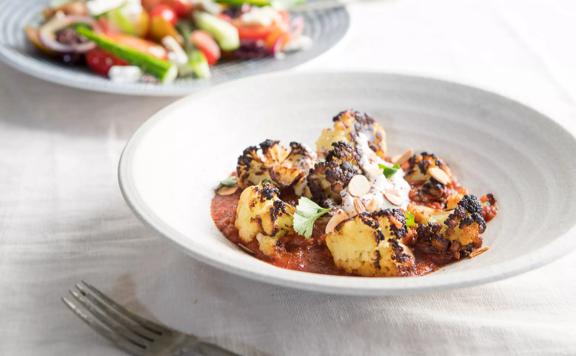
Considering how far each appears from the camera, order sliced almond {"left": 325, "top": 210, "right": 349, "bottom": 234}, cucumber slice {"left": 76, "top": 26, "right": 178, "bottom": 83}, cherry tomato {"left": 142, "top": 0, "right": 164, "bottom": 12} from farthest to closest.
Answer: cherry tomato {"left": 142, "top": 0, "right": 164, "bottom": 12}
cucumber slice {"left": 76, "top": 26, "right": 178, "bottom": 83}
sliced almond {"left": 325, "top": 210, "right": 349, "bottom": 234}

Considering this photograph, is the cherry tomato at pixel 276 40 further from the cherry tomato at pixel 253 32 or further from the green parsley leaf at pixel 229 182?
the green parsley leaf at pixel 229 182

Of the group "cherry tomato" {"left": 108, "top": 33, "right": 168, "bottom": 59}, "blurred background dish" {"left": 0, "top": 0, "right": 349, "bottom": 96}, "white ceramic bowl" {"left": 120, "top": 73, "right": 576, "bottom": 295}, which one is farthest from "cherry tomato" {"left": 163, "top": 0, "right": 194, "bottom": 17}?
"white ceramic bowl" {"left": 120, "top": 73, "right": 576, "bottom": 295}

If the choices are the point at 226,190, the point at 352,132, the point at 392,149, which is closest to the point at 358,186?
the point at 352,132

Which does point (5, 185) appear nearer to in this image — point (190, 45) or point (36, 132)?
point (36, 132)

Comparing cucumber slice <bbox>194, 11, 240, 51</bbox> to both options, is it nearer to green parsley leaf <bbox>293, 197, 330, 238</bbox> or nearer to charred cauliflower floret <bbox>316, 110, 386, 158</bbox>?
charred cauliflower floret <bbox>316, 110, 386, 158</bbox>

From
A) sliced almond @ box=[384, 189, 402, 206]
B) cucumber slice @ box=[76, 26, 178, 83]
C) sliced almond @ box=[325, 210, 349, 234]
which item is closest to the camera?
sliced almond @ box=[325, 210, 349, 234]

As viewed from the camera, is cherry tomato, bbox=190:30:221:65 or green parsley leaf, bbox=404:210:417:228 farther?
cherry tomato, bbox=190:30:221:65

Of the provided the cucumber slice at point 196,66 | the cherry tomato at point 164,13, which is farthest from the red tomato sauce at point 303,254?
the cherry tomato at point 164,13
